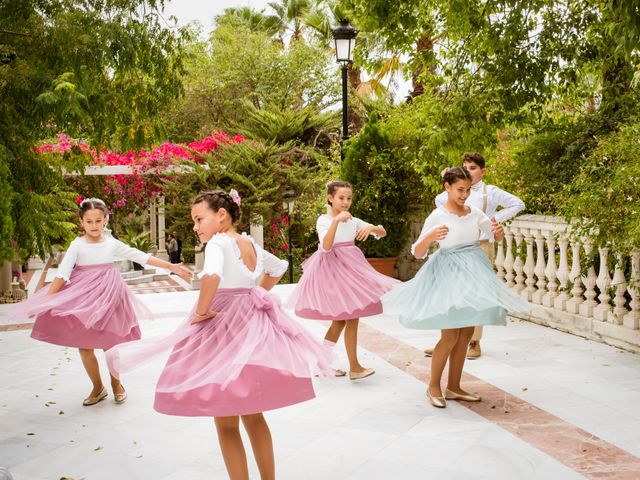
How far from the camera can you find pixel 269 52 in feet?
96.2

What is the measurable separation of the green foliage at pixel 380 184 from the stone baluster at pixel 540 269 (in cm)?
352

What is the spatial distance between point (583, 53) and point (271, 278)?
6.49 meters

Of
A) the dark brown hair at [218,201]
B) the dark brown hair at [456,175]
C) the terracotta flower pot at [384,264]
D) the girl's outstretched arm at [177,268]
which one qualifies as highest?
the dark brown hair at [456,175]

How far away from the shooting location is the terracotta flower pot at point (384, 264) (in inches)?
456

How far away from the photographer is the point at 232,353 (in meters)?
3.39

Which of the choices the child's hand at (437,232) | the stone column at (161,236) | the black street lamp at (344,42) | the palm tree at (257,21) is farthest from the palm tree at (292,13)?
the child's hand at (437,232)

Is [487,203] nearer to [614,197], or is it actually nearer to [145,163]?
[614,197]

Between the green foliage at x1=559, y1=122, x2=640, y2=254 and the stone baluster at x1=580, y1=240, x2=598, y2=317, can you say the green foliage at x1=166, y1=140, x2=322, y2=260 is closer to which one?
the stone baluster at x1=580, y1=240, x2=598, y2=317

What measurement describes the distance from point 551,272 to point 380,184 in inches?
156

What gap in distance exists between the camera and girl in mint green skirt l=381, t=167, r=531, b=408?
Answer: 497 cm

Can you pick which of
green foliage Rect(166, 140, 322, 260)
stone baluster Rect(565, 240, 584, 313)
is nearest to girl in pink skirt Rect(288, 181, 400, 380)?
stone baluster Rect(565, 240, 584, 313)

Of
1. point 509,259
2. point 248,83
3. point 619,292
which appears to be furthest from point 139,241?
point 619,292

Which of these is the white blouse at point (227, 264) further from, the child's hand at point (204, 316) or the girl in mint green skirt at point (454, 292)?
the girl in mint green skirt at point (454, 292)

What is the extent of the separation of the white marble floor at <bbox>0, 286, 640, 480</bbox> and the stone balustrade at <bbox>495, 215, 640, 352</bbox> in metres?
0.37
